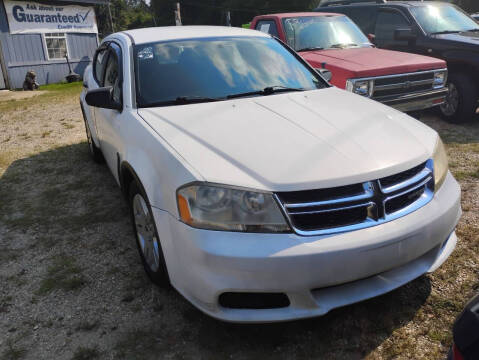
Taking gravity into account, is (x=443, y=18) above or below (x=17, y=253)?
above

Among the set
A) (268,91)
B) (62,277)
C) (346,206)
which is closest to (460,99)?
(268,91)

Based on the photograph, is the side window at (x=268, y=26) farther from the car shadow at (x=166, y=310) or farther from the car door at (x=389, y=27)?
the car shadow at (x=166, y=310)

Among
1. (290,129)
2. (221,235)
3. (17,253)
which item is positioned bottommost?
(17,253)

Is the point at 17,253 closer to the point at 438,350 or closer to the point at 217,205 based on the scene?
the point at 217,205

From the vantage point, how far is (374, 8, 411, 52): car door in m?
6.98

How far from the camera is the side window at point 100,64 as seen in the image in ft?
13.6

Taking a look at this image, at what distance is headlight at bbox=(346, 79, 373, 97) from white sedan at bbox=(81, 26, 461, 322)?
228 cm

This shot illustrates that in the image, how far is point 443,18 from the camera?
23.1 ft

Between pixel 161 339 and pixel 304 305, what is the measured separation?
2.88ft

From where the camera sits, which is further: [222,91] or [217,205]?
[222,91]

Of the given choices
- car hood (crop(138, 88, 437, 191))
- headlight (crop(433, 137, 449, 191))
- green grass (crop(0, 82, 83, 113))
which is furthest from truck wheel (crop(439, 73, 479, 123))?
green grass (crop(0, 82, 83, 113))

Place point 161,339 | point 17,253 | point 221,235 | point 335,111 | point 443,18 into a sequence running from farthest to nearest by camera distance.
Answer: point 443,18 → point 17,253 → point 335,111 → point 161,339 → point 221,235

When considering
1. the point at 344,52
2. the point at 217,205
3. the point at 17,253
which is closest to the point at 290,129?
the point at 217,205

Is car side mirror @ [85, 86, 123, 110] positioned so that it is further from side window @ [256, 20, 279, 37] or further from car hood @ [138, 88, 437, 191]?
side window @ [256, 20, 279, 37]
